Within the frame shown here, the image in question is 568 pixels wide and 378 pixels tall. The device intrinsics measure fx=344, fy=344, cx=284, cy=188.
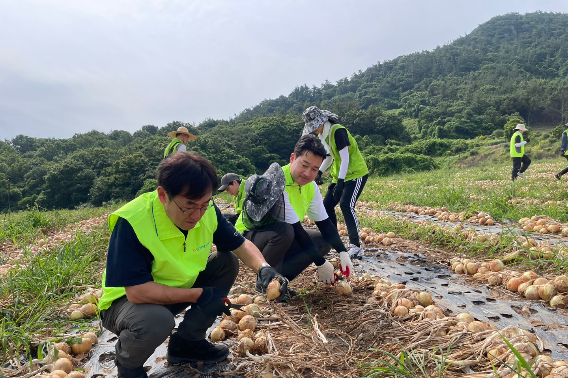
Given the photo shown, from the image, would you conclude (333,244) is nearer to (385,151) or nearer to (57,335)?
(57,335)

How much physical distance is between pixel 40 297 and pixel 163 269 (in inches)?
62.3

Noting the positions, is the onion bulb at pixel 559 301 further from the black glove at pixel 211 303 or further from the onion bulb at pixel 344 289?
the black glove at pixel 211 303

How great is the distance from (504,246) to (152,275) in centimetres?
303

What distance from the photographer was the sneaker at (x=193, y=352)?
164 centimetres

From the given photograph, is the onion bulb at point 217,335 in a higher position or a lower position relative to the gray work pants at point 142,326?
lower

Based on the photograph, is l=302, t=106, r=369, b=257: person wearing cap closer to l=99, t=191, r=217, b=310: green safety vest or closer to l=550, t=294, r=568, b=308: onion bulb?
l=550, t=294, r=568, b=308: onion bulb

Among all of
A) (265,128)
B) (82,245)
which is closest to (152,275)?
(82,245)

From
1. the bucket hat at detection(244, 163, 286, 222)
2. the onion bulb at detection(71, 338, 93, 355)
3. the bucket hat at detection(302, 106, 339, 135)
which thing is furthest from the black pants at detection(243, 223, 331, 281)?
the bucket hat at detection(302, 106, 339, 135)

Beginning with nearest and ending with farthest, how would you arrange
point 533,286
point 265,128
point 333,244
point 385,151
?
point 533,286, point 333,244, point 385,151, point 265,128

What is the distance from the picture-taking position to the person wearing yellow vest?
1.37 metres

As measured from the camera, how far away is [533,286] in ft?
7.15

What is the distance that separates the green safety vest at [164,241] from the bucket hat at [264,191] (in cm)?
79

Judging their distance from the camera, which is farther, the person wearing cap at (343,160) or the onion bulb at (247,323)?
the person wearing cap at (343,160)

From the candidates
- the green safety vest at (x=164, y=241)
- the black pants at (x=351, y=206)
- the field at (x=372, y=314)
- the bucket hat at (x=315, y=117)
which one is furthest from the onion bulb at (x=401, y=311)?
the bucket hat at (x=315, y=117)
